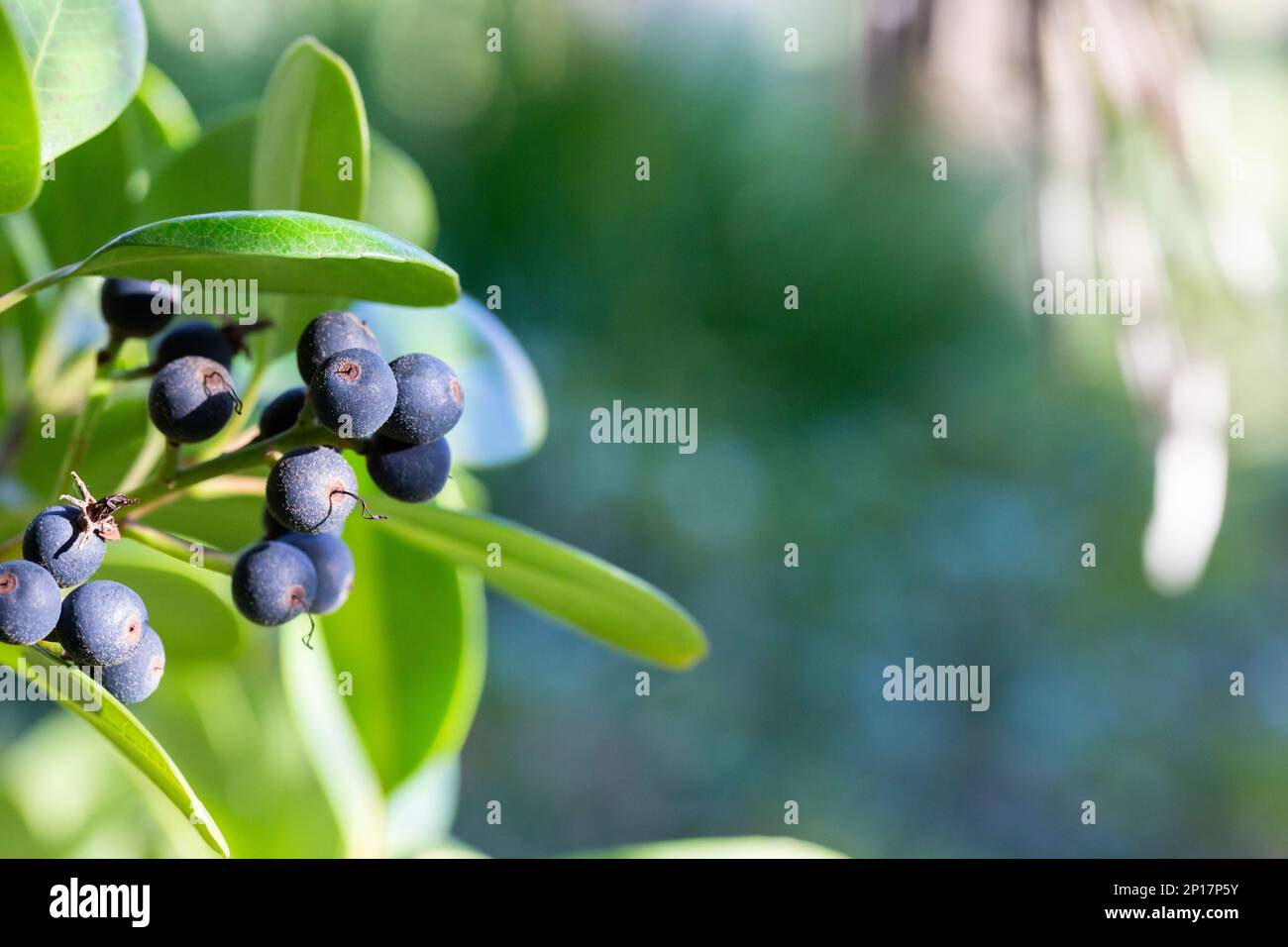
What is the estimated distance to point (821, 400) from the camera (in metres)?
4.85

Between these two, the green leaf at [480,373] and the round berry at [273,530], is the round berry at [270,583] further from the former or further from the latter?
the green leaf at [480,373]

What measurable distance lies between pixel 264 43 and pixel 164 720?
4.08 meters

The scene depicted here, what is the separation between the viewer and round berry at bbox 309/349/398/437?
1.50 ft

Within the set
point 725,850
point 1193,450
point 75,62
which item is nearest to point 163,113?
point 75,62

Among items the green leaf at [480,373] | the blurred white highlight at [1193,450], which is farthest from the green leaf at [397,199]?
the blurred white highlight at [1193,450]

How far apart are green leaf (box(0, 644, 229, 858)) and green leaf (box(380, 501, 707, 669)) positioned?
190 millimetres

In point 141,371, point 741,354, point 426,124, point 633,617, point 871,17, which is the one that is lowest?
point 633,617

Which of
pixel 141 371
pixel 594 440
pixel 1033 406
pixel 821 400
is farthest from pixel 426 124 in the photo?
pixel 141 371

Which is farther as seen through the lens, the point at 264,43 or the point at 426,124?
the point at 426,124

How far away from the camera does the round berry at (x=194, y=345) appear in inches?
22.3

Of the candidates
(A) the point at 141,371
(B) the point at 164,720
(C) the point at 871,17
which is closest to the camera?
(A) the point at 141,371

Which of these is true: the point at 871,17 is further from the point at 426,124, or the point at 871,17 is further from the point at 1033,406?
the point at 426,124

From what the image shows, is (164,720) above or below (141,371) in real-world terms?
below

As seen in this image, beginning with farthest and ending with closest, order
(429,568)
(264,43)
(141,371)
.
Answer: (264,43), (429,568), (141,371)
